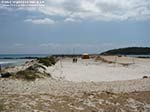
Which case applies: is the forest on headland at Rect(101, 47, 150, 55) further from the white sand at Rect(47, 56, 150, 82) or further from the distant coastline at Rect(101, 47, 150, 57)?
the white sand at Rect(47, 56, 150, 82)

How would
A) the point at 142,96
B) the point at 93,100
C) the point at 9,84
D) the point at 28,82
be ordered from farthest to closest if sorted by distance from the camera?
the point at 28,82, the point at 9,84, the point at 142,96, the point at 93,100

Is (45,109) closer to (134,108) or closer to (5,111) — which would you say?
(5,111)

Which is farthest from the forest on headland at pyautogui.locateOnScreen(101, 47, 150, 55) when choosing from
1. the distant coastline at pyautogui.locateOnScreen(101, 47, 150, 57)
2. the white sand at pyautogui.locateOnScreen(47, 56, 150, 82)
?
the white sand at pyautogui.locateOnScreen(47, 56, 150, 82)

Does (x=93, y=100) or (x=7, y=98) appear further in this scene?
(x=93, y=100)

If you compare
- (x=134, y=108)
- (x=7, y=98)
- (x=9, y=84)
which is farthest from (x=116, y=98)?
(x=9, y=84)

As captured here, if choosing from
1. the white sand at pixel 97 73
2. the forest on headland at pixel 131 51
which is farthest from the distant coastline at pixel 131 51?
the white sand at pixel 97 73

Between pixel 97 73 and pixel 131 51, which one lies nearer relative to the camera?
pixel 97 73

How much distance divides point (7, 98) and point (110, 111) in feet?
12.0

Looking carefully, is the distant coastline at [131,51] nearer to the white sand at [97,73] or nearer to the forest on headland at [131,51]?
the forest on headland at [131,51]

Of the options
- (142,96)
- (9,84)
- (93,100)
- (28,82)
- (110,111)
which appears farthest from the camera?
(28,82)

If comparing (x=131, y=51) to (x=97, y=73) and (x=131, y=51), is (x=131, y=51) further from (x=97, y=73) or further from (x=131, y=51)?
(x=97, y=73)

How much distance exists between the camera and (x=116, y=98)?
12055mm

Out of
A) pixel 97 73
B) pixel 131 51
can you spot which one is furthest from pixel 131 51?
pixel 97 73

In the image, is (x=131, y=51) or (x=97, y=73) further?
(x=131, y=51)
